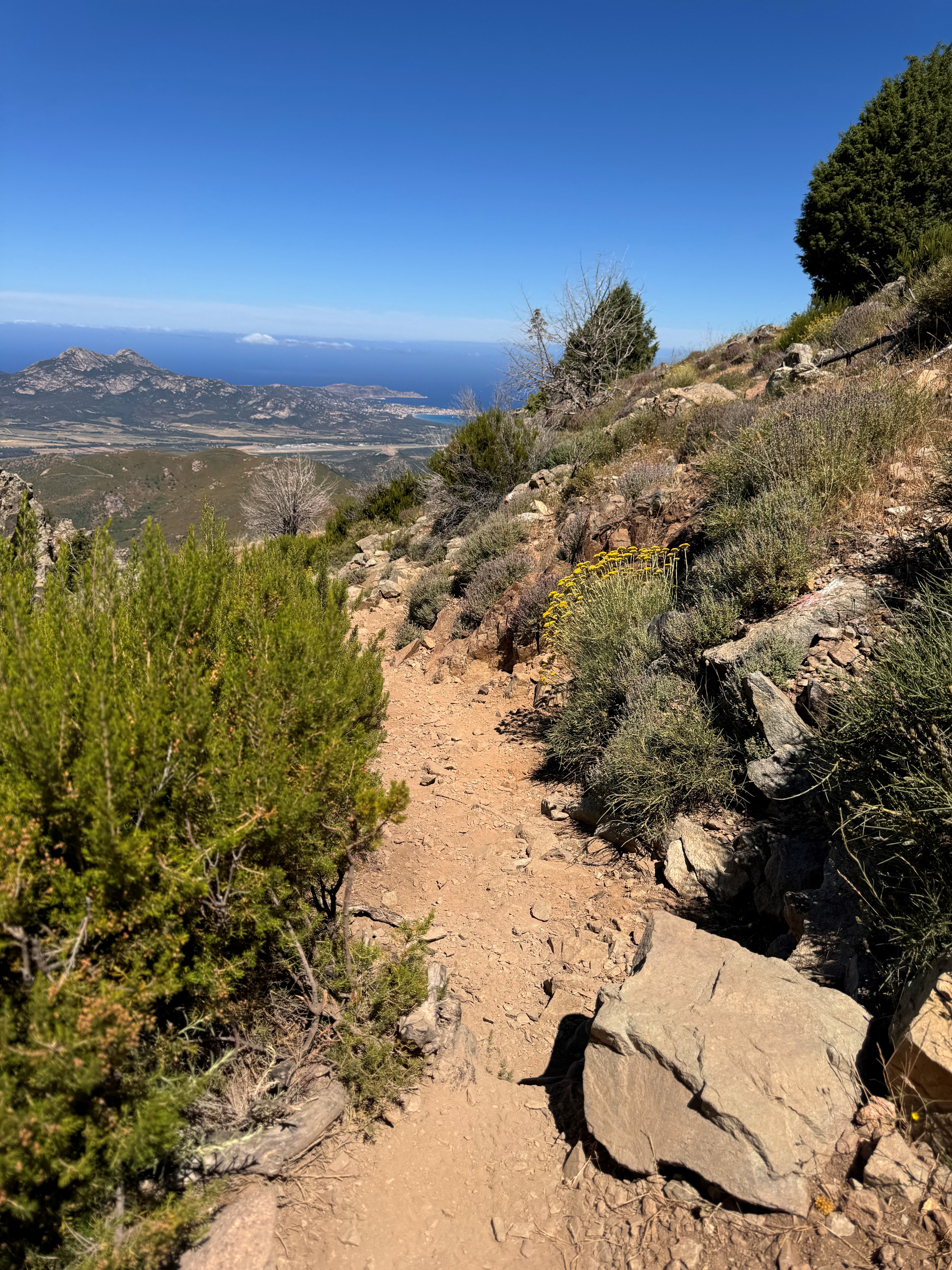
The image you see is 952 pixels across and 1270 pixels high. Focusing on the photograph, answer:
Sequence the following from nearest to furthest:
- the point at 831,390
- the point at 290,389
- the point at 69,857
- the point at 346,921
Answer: the point at 69,857 < the point at 346,921 < the point at 831,390 < the point at 290,389

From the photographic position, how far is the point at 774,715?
4117 mm

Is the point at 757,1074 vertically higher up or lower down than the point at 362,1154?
higher up

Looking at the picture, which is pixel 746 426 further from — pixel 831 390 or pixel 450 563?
pixel 450 563

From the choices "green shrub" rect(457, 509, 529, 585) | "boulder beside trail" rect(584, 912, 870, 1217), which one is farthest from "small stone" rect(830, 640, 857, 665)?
"green shrub" rect(457, 509, 529, 585)

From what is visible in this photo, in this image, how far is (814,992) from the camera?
2404 millimetres

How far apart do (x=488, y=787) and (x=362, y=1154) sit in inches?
131

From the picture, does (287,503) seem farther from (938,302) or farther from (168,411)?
(168,411)

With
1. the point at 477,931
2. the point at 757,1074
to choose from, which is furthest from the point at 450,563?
the point at 757,1074

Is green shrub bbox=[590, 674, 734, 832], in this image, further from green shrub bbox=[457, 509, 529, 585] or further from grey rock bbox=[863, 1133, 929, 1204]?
green shrub bbox=[457, 509, 529, 585]

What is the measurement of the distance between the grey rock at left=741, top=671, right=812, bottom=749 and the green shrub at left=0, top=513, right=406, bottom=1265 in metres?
2.49

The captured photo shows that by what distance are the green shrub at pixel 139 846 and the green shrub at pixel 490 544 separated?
7.23 metres

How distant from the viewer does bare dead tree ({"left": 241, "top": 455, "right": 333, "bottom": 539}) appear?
21312 mm

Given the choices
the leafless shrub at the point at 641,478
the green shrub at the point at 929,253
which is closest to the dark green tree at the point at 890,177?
the green shrub at the point at 929,253

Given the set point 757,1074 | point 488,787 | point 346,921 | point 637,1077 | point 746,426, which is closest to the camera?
point 757,1074
